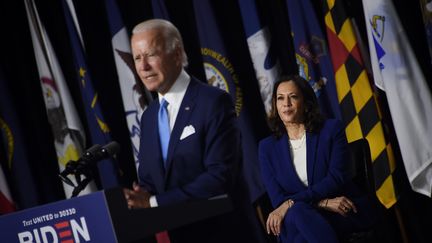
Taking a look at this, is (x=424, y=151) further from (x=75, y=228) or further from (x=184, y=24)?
(x=75, y=228)

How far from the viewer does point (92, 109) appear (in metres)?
4.50

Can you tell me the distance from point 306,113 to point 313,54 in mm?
740

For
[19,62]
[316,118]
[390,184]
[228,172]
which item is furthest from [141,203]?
[19,62]

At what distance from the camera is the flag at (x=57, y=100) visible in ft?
15.4

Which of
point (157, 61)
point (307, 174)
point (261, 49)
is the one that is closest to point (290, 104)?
point (307, 174)

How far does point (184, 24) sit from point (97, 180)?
1548mm

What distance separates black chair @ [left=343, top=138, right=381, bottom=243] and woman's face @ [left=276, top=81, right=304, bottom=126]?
1.07 ft

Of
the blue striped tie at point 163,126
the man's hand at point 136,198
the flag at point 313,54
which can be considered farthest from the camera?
the flag at point 313,54

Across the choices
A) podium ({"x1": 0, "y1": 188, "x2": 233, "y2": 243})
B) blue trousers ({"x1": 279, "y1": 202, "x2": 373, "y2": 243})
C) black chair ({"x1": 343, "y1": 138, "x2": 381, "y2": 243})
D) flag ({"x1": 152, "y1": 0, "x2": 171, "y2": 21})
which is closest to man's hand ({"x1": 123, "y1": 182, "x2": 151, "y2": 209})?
podium ({"x1": 0, "y1": 188, "x2": 233, "y2": 243})

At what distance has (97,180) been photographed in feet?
15.9

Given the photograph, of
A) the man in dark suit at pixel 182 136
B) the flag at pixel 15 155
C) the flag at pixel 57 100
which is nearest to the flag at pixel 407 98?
the man in dark suit at pixel 182 136

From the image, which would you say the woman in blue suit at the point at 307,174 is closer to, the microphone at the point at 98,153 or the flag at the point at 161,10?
the microphone at the point at 98,153

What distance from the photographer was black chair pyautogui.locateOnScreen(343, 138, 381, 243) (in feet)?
8.88

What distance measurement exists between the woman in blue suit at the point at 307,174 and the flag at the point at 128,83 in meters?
1.52
